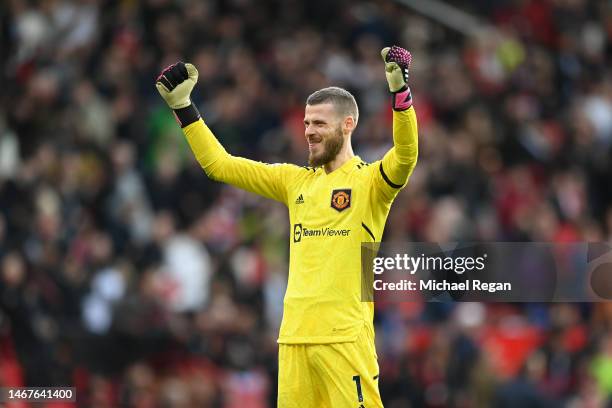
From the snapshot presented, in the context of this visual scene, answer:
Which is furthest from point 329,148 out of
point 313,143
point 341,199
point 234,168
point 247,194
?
point 247,194

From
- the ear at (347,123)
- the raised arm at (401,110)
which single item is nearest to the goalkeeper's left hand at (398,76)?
the raised arm at (401,110)

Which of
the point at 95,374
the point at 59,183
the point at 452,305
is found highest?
the point at 59,183

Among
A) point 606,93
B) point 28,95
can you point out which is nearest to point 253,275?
point 28,95

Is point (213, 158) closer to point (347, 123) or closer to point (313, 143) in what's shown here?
point (313, 143)

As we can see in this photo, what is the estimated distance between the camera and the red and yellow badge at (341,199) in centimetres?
842

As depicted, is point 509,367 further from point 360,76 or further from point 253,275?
point 360,76

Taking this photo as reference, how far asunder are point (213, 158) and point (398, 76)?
150cm

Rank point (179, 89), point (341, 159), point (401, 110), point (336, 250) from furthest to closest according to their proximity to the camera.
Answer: point (179, 89), point (341, 159), point (336, 250), point (401, 110)

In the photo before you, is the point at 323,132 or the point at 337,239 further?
the point at 323,132

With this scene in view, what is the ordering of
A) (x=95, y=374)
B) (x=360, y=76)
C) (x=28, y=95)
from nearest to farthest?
(x=95, y=374) → (x=28, y=95) → (x=360, y=76)

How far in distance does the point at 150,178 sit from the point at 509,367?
4799 millimetres

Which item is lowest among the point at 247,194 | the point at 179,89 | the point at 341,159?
the point at 341,159

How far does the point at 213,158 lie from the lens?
8.91m

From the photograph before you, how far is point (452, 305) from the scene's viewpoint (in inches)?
600
